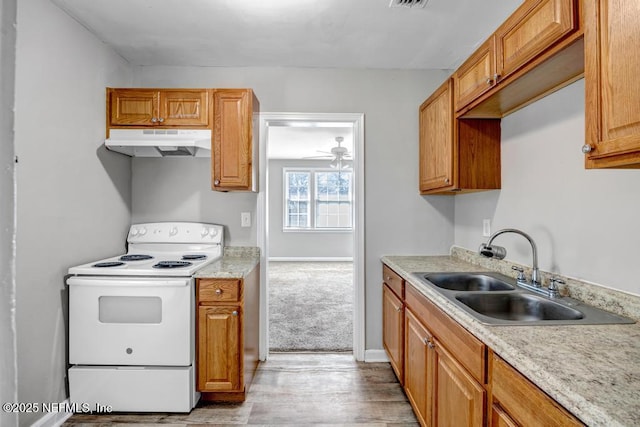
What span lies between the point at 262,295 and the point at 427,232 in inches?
61.1

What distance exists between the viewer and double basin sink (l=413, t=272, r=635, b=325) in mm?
1210

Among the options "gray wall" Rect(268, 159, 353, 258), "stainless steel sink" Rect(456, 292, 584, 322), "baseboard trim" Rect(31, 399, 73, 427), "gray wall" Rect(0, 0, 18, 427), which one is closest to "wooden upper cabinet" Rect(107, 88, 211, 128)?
"baseboard trim" Rect(31, 399, 73, 427)

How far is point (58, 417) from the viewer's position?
6.39 feet

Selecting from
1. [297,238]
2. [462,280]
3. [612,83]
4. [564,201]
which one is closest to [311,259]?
[297,238]

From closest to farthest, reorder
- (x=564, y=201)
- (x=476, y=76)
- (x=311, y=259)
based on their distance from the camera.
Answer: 1. (x=564, y=201)
2. (x=476, y=76)
3. (x=311, y=259)

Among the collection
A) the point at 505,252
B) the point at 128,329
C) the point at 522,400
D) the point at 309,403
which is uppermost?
the point at 505,252

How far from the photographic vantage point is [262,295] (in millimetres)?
2797

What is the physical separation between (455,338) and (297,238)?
6.47 meters

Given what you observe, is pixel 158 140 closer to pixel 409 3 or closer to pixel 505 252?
pixel 409 3

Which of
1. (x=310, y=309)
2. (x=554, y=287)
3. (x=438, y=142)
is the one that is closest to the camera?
Result: (x=554, y=287)

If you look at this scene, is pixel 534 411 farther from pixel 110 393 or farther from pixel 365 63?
pixel 365 63

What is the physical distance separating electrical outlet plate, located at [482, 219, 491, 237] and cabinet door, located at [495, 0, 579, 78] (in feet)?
3.56

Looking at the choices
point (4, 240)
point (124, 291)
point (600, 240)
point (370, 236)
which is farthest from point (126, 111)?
point (600, 240)

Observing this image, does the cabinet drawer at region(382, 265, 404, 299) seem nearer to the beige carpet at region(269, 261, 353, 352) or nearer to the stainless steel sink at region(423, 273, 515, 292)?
the stainless steel sink at region(423, 273, 515, 292)
